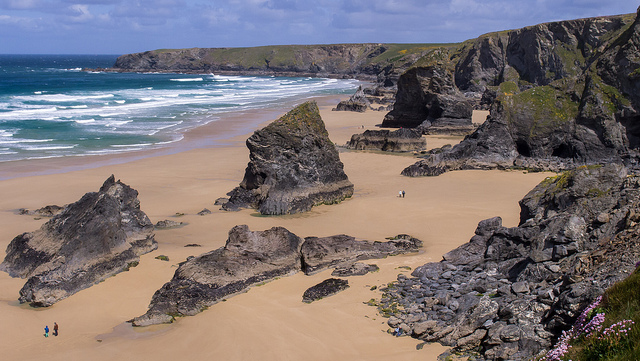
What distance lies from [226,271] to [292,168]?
8221 millimetres

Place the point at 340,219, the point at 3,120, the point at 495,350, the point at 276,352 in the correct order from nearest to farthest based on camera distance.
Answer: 1. the point at 495,350
2. the point at 276,352
3. the point at 340,219
4. the point at 3,120

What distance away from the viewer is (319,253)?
1234 cm

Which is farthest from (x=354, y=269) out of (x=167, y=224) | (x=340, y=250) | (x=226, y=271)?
(x=167, y=224)

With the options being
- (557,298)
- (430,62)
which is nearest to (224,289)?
(557,298)

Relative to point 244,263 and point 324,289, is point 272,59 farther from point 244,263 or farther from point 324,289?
point 324,289

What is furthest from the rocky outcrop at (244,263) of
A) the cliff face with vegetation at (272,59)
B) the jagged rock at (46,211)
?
the cliff face with vegetation at (272,59)

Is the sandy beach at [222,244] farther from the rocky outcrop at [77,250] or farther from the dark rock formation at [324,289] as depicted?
the rocky outcrop at [77,250]

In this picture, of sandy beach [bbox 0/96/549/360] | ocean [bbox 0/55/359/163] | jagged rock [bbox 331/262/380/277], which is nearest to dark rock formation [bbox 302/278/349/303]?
sandy beach [bbox 0/96/549/360]

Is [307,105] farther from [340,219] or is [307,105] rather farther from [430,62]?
[430,62]

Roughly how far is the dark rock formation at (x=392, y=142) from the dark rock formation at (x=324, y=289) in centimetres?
2043

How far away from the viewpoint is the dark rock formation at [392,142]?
3096cm

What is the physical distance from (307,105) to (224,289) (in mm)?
10345

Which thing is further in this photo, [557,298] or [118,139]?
[118,139]

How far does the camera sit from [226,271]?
A: 11.4 metres
